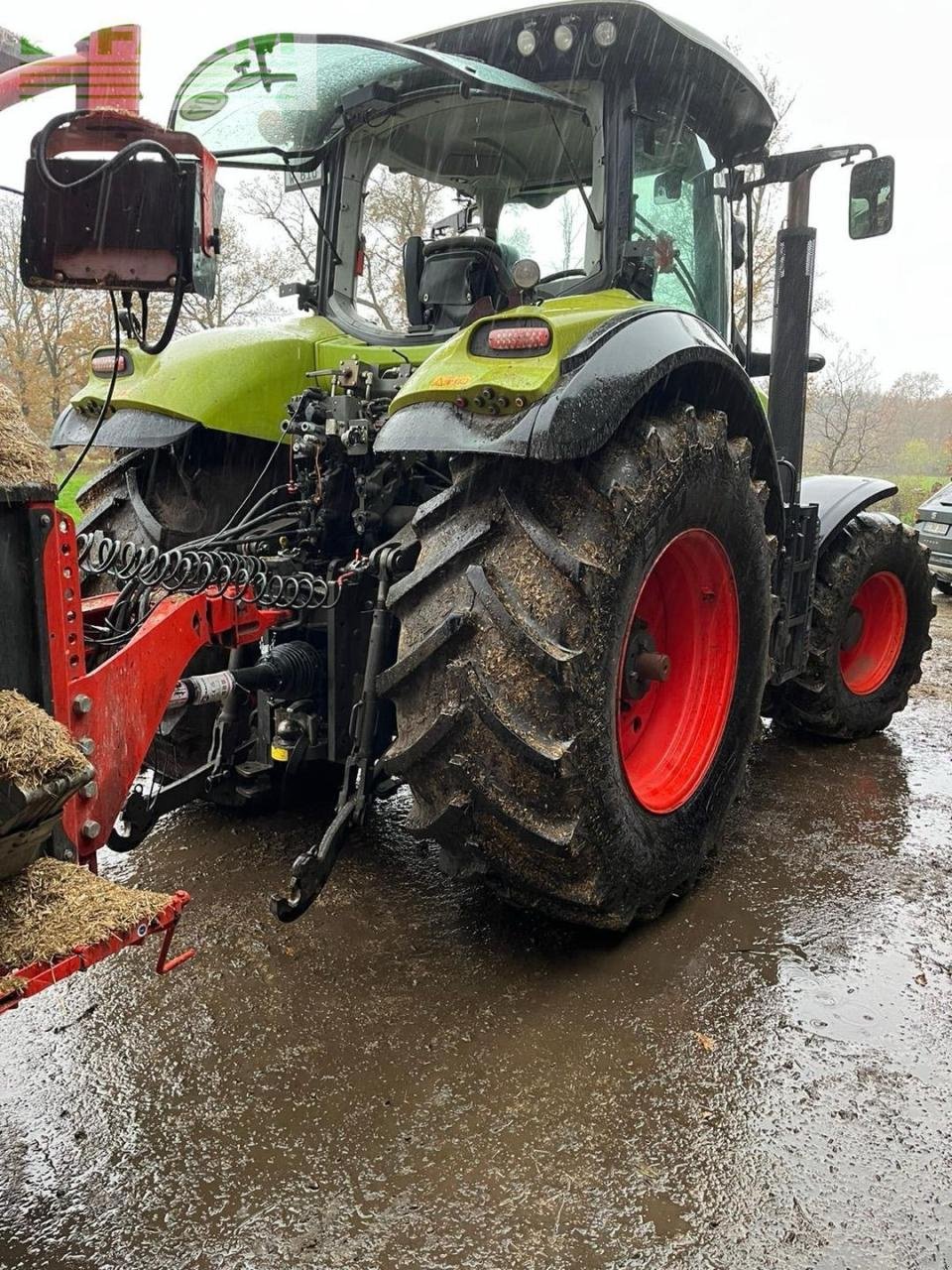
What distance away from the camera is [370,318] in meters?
3.49

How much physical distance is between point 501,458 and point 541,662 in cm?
49

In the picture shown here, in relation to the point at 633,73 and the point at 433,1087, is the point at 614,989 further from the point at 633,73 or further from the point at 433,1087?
the point at 633,73

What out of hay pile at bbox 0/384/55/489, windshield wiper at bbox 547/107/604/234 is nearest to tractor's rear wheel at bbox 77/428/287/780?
windshield wiper at bbox 547/107/604/234

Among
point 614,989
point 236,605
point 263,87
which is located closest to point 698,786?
point 614,989

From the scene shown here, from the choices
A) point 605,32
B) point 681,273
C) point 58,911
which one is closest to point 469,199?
point 605,32

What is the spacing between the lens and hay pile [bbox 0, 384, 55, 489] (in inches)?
66.2

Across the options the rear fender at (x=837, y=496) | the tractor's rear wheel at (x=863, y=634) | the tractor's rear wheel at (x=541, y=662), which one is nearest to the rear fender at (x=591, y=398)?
the tractor's rear wheel at (x=541, y=662)

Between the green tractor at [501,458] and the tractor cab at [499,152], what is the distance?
0.01 meters

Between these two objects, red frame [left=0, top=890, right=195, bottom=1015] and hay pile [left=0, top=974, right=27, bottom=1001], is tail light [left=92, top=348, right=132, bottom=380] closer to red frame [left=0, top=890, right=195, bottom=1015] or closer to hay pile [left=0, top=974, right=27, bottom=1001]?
red frame [left=0, top=890, right=195, bottom=1015]

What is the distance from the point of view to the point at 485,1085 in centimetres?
209

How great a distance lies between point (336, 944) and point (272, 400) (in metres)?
1.62

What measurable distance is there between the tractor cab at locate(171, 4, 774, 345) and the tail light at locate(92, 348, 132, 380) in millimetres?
716

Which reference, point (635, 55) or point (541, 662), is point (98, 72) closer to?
point (541, 662)

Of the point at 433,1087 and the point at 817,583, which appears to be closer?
the point at 433,1087
